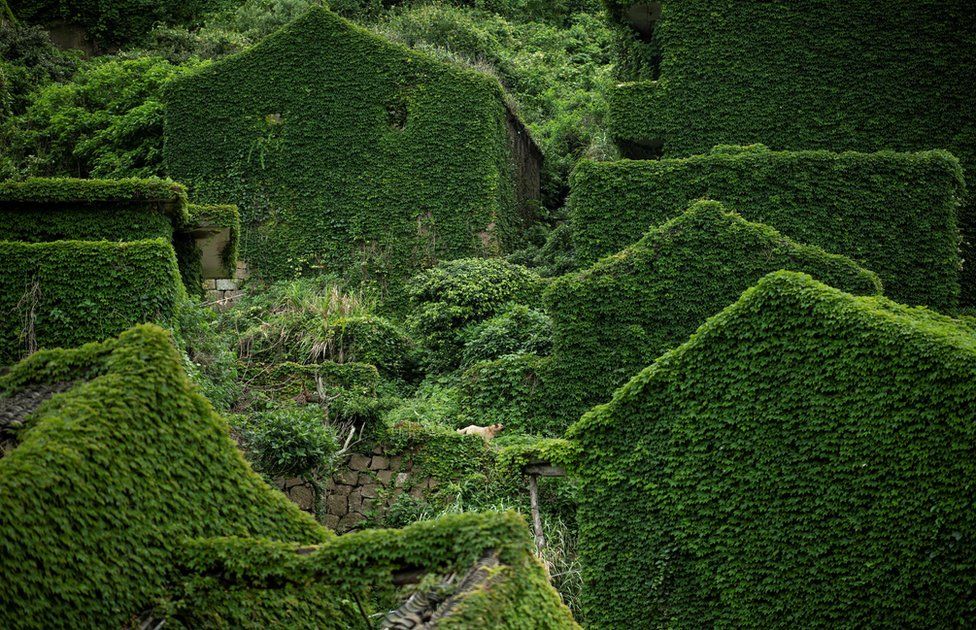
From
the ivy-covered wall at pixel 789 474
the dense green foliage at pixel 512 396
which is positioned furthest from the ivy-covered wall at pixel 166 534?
the dense green foliage at pixel 512 396

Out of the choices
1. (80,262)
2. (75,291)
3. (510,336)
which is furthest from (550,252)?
(75,291)

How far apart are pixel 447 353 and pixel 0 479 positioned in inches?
578

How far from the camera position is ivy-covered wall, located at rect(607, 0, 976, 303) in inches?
922

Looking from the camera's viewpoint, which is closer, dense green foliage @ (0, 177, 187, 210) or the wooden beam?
the wooden beam

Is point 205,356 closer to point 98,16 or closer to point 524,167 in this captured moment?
point 524,167

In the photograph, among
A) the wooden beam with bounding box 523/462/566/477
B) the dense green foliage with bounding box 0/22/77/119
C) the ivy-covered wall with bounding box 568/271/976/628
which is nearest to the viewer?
the ivy-covered wall with bounding box 568/271/976/628

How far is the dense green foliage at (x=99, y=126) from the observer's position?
2753 centimetres

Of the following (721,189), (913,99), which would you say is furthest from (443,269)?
(913,99)

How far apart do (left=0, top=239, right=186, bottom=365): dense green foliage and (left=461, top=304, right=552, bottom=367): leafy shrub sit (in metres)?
7.42

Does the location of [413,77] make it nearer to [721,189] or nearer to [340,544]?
[721,189]

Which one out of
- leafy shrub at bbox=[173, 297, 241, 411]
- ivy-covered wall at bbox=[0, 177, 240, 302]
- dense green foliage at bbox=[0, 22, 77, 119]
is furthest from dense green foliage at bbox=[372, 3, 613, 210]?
ivy-covered wall at bbox=[0, 177, 240, 302]

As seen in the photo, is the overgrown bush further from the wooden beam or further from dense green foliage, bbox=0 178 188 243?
the wooden beam

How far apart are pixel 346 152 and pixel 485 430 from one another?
34.4 feet

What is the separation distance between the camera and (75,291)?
1434cm
